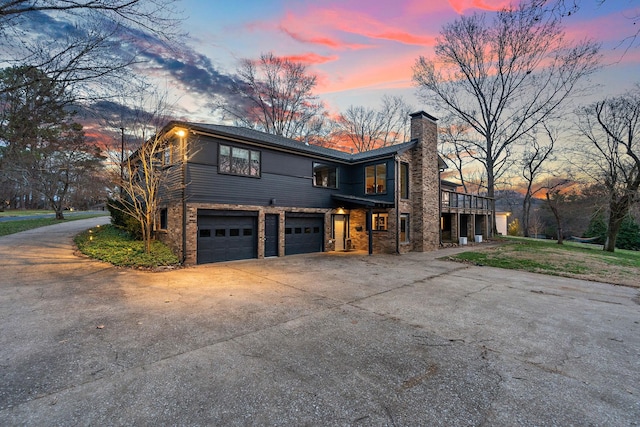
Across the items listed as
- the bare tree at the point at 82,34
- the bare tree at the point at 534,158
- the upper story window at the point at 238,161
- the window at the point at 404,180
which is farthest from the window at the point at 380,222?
the bare tree at the point at 534,158

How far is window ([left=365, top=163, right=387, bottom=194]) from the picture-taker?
48.6 feet

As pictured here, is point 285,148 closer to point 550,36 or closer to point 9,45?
point 9,45

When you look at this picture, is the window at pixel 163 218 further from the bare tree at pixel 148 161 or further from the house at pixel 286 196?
the bare tree at pixel 148 161

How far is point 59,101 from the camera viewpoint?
6.28m

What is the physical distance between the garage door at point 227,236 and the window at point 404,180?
8.28 m

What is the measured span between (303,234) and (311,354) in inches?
403

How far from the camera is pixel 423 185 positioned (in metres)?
15.2

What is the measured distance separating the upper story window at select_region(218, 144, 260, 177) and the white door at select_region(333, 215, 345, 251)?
17.8ft

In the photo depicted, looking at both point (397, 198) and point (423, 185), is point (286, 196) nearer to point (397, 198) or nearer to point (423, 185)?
point (397, 198)

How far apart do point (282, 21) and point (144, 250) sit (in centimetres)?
1024

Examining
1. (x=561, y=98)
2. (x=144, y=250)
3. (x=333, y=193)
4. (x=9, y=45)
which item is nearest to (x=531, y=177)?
(x=561, y=98)

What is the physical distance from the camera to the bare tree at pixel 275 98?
949 inches

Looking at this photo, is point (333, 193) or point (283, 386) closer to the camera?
point (283, 386)

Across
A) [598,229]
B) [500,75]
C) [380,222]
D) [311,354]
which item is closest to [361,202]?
[380,222]
